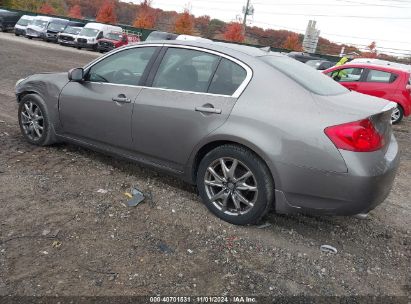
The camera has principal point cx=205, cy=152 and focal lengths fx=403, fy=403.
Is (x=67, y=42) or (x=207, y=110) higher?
(x=207, y=110)

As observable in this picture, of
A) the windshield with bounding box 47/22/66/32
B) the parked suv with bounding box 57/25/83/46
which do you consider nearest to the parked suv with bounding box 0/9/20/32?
the windshield with bounding box 47/22/66/32

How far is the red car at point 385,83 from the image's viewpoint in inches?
411

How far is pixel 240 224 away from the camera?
3.79m

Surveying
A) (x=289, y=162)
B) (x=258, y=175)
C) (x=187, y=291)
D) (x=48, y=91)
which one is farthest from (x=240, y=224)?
(x=48, y=91)

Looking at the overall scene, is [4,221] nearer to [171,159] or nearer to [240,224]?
[171,159]

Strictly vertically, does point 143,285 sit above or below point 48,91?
below

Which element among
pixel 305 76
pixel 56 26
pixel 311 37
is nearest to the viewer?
pixel 305 76

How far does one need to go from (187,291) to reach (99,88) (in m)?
2.63

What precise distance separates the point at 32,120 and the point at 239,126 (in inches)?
120

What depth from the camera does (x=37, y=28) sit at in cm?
3030

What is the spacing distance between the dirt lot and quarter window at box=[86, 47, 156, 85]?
110 centimetres

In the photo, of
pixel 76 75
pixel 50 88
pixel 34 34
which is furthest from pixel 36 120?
pixel 34 34

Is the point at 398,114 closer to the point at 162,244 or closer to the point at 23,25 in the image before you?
the point at 162,244

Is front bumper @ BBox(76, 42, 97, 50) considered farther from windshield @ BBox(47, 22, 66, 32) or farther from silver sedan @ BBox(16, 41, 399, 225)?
silver sedan @ BBox(16, 41, 399, 225)
